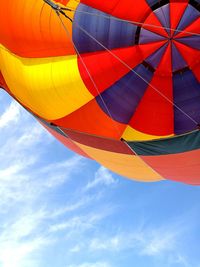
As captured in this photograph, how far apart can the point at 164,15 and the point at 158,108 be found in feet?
5.36

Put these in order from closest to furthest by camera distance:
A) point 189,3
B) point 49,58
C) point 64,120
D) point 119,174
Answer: point 189,3
point 49,58
point 64,120
point 119,174

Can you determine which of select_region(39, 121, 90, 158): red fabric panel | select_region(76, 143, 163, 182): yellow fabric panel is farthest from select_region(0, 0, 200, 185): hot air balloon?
select_region(39, 121, 90, 158): red fabric panel

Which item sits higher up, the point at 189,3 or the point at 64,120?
the point at 189,3

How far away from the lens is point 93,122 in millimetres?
8891

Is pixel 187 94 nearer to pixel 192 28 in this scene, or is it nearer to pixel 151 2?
pixel 192 28

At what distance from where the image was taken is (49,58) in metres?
8.45

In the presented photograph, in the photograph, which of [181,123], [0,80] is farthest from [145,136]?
[0,80]

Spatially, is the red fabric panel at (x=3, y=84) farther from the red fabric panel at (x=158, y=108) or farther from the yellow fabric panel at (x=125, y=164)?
the red fabric panel at (x=158, y=108)

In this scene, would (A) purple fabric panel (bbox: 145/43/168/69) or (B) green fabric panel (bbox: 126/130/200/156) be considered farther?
(B) green fabric panel (bbox: 126/130/200/156)

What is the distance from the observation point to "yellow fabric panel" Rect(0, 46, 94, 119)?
8320 mm

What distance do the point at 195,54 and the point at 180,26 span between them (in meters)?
0.53

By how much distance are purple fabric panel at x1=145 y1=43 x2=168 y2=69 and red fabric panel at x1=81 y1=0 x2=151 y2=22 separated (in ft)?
1.93

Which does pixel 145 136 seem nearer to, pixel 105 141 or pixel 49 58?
pixel 105 141

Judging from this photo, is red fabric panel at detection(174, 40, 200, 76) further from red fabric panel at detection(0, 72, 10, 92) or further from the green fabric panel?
red fabric panel at detection(0, 72, 10, 92)
